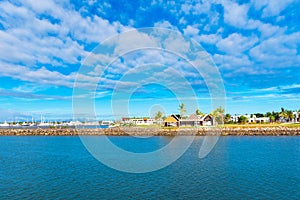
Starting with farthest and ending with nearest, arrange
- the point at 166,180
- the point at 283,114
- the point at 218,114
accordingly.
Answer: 1. the point at 283,114
2. the point at 218,114
3. the point at 166,180

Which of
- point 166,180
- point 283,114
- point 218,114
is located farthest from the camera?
point 283,114

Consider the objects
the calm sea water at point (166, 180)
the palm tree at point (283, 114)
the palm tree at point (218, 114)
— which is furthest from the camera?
the palm tree at point (283, 114)

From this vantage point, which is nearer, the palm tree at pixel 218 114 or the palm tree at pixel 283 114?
the palm tree at pixel 218 114

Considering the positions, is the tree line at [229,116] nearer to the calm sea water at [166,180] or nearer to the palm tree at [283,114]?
the palm tree at [283,114]

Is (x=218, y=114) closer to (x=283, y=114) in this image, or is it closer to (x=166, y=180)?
(x=283, y=114)

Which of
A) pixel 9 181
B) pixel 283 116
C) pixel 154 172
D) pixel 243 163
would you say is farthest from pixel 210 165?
pixel 283 116

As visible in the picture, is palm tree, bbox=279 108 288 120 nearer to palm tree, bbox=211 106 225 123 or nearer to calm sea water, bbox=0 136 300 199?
palm tree, bbox=211 106 225 123

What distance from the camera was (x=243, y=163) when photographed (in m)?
33.9

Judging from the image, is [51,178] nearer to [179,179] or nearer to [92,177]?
[92,177]

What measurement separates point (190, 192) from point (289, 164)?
18803 mm

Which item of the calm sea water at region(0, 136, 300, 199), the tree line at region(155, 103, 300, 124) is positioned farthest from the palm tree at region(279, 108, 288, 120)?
the calm sea water at region(0, 136, 300, 199)

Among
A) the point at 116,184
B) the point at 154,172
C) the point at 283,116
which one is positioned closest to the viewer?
the point at 116,184

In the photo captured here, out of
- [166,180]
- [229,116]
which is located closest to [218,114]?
[229,116]

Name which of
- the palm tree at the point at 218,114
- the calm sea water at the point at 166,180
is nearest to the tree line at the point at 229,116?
the palm tree at the point at 218,114
